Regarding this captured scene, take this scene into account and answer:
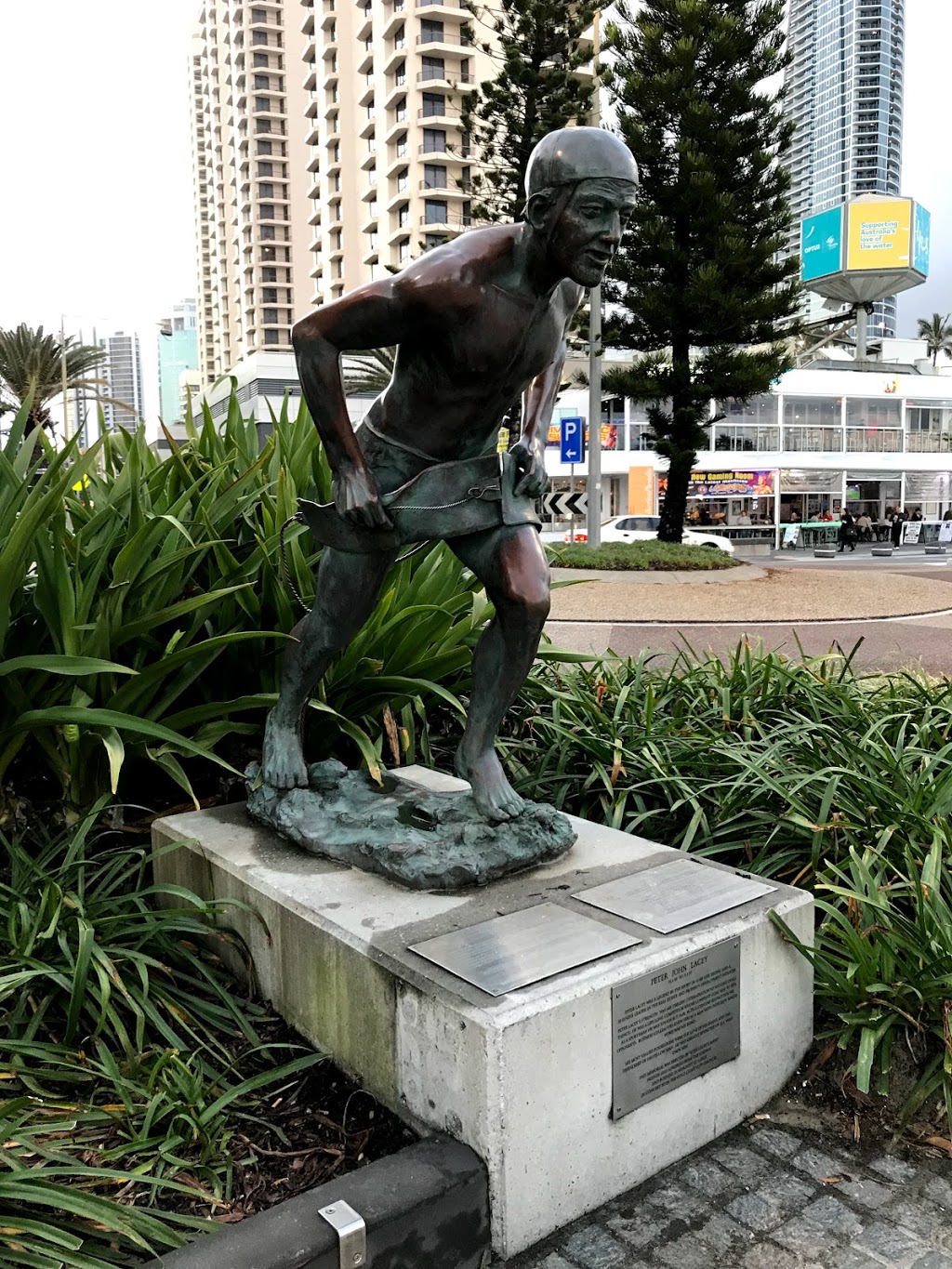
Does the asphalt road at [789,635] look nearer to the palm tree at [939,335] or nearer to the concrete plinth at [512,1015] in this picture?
the concrete plinth at [512,1015]

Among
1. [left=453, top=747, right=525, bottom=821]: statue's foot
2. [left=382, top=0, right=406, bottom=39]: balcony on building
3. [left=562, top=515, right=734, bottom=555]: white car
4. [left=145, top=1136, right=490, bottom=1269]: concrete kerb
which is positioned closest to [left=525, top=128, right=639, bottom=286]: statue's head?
[left=453, top=747, right=525, bottom=821]: statue's foot

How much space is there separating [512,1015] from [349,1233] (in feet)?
1.46

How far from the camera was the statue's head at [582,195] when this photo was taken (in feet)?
7.23

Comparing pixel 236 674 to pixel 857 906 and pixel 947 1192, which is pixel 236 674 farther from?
pixel 947 1192

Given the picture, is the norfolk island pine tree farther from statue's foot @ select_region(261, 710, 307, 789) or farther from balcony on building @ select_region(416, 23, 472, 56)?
balcony on building @ select_region(416, 23, 472, 56)

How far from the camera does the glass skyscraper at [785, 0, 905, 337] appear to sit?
86.6 m

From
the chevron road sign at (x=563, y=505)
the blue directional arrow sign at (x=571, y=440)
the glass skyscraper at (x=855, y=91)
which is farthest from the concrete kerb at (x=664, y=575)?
the glass skyscraper at (x=855, y=91)

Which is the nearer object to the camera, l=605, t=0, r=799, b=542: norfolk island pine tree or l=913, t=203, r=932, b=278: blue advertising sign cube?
l=605, t=0, r=799, b=542: norfolk island pine tree

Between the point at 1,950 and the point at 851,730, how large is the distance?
9.14 feet

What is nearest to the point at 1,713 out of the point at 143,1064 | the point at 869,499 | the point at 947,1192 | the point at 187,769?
the point at 187,769

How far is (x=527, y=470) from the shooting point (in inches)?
103

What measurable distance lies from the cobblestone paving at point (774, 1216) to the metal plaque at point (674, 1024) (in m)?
0.19

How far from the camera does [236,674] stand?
3502mm

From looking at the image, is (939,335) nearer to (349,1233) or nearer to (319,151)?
(319,151)
